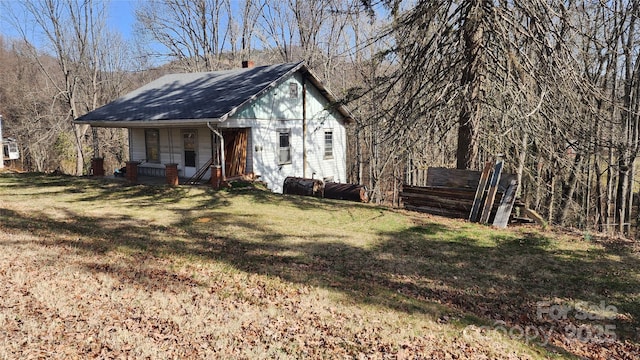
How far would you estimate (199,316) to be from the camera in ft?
15.4

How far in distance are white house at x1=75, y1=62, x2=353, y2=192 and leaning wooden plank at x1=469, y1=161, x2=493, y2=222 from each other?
22.0 ft

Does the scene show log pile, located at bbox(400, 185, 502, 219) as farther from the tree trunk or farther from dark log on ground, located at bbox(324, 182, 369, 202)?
dark log on ground, located at bbox(324, 182, 369, 202)

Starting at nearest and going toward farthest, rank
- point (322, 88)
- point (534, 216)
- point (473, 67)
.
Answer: point (473, 67) < point (534, 216) < point (322, 88)

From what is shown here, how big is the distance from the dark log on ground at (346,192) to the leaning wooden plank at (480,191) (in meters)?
4.26

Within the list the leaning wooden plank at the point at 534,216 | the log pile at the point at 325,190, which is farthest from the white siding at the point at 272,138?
the leaning wooden plank at the point at 534,216

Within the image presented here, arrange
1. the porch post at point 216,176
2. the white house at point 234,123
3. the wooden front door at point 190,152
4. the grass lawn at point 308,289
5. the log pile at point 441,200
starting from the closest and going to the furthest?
the grass lawn at point 308,289 < the log pile at point 441,200 < the porch post at point 216,176 < the white house at point 234,123 < the wooden front door at point 190,152

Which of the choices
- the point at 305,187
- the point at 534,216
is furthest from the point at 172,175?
the point at 534,216

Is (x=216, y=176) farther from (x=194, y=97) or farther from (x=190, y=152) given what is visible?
(x=194, y=97)

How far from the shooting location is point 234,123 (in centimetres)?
1442

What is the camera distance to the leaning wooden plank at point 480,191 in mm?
9359

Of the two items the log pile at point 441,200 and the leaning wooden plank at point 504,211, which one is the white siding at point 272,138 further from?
the leaning wooden plank at point 504,211

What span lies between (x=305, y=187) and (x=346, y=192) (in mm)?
1584

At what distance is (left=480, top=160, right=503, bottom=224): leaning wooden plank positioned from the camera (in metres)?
9.23

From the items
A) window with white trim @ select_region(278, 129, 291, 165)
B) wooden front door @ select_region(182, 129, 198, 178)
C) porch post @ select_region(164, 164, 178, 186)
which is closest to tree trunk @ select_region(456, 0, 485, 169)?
window with white trim @ select_region(278, 129, 291, 165)
